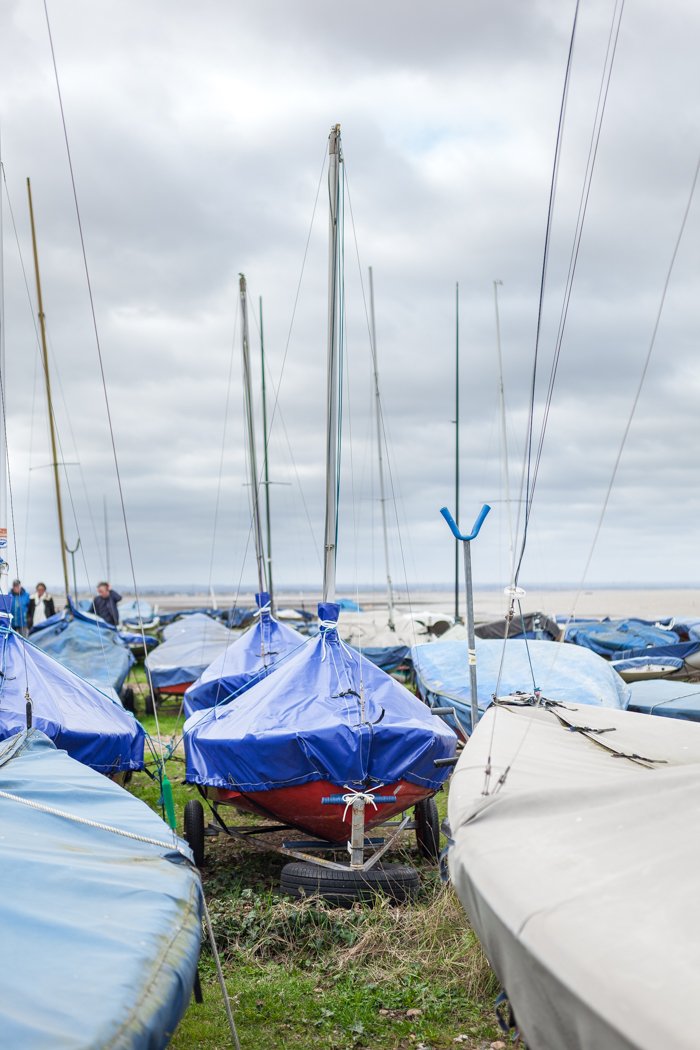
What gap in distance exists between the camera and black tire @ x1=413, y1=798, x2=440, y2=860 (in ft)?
27.6

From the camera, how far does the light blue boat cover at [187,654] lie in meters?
18.4

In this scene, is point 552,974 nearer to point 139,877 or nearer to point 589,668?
point 139,877

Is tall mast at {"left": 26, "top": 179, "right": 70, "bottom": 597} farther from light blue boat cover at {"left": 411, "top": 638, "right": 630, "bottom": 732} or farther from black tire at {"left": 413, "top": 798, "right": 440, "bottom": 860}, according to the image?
black tire at {"left": 413, "top": 798, "right": 440, "bottom": 860}

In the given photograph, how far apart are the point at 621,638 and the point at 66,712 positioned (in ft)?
50.6

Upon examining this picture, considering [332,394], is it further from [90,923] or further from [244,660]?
[90,923]

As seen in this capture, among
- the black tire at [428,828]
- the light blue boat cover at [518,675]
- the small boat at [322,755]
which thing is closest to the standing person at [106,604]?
the light blue boat cover at [518,675]

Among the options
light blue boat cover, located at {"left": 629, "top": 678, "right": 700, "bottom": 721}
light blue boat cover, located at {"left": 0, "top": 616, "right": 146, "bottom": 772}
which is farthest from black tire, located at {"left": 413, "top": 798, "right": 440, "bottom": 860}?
light blue boat cover, located at {"left": 629, "top": 678, "right": 700, "bottom": 721}

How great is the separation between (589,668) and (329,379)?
16.3 feet

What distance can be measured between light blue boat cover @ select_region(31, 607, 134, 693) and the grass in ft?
31.3

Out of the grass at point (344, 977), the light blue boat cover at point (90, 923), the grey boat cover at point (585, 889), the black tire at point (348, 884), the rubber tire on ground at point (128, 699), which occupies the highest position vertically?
the grey boat cover at point (585, 889)

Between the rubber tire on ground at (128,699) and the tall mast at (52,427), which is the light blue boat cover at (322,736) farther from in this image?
the tall mast at (52,427)

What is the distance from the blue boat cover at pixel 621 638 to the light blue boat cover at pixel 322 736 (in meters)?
12.9

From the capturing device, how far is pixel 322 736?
739 centimetres

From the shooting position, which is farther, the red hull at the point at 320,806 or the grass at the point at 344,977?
the red hull at the point at 320,806
